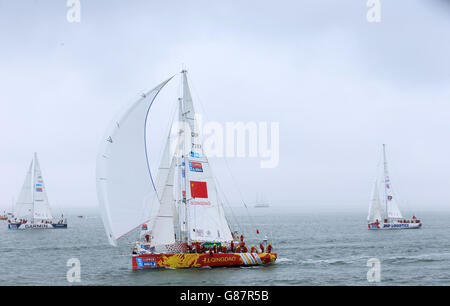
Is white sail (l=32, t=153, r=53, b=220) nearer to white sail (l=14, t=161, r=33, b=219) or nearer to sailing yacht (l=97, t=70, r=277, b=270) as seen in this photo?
white sail (l=14, t=161, r=33, b=219)

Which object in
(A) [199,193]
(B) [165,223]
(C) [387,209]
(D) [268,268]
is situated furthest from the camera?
(C) [387,209]

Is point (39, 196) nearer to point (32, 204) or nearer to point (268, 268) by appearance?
point (32, 204)

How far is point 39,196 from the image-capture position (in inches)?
2758

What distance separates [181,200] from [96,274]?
6.11 m

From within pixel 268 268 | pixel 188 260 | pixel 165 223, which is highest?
pixel 165 223

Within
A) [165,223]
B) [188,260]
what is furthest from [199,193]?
[188,260]

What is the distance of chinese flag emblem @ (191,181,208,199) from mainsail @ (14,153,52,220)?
48457mm

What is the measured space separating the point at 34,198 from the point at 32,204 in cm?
148

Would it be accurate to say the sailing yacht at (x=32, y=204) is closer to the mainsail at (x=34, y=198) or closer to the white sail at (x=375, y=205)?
the mainsail at (x=34, y=198)

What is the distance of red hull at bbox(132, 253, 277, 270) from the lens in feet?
86.6

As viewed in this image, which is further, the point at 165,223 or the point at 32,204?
the point at 32,204

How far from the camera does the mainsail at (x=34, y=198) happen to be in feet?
229

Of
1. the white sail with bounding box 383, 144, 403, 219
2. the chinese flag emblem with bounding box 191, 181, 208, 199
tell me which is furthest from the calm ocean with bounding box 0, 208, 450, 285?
the white sail with bounding box 383, 144, 403, 219
